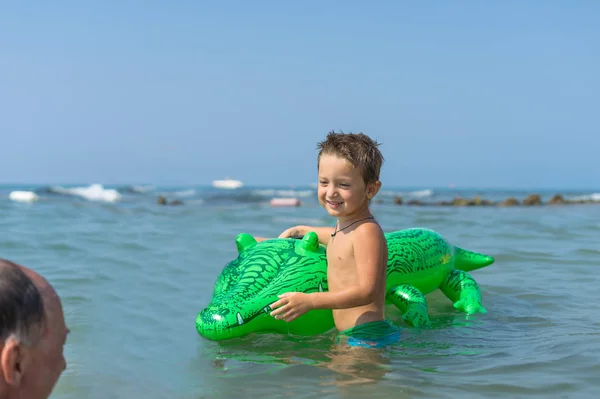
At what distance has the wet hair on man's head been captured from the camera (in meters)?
1.52

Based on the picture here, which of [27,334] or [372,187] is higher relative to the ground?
[372,187]

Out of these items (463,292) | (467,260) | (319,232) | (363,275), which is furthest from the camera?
(467,260)

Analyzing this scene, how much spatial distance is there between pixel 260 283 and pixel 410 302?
1.05 meters

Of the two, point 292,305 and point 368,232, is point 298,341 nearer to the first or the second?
point 292,305

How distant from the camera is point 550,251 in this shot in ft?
27.5

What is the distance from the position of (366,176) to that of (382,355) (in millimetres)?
1043

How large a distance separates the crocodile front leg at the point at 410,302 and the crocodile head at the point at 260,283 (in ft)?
2.02

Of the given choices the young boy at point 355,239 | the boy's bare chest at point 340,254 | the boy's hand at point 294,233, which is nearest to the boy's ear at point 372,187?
the young boy at point 355,239

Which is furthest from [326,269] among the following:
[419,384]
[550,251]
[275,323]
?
[550,251]

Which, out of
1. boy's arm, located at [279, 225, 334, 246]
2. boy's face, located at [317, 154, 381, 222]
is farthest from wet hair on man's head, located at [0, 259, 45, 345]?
boy's arm, located at [279, 225, 334, 246]

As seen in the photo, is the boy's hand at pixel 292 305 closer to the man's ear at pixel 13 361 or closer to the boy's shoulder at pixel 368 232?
the boy's shoulder at pixel 368 232

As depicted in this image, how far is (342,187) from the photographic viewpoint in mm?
3787

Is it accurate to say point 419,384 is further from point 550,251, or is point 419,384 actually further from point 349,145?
point 550,251

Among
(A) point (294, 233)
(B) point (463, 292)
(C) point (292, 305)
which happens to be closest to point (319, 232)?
(A) point (294, 233)
